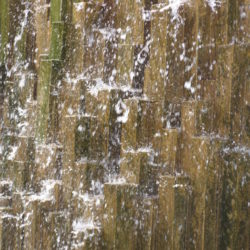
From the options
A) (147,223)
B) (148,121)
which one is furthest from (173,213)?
(148,121)

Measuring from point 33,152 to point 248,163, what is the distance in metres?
0.77

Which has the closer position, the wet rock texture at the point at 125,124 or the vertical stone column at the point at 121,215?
the wet rock texture at the point at 125,124

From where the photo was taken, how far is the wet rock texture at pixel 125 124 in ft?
4.50

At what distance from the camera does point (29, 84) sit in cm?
192

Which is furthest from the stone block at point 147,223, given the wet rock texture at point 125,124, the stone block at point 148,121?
the stone block at point 148,121

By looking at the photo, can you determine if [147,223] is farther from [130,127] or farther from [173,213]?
[130,127]

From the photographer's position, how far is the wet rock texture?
1.37m

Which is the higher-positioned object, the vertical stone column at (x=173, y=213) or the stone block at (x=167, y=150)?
the stone block at (x=167, y=150)

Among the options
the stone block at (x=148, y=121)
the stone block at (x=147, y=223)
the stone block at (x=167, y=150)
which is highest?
the stone block at (x=148, y=121)

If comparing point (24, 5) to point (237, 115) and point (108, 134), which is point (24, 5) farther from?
point (237, 115)

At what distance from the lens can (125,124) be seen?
1.58 meters

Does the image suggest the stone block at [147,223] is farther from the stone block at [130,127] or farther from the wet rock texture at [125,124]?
the stone block at [130,127]

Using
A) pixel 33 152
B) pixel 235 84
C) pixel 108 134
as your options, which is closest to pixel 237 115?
pixel 235 84

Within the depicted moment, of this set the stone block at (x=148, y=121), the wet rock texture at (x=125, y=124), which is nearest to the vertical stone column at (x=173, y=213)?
the wet rock texture at (x=125, y=124)
